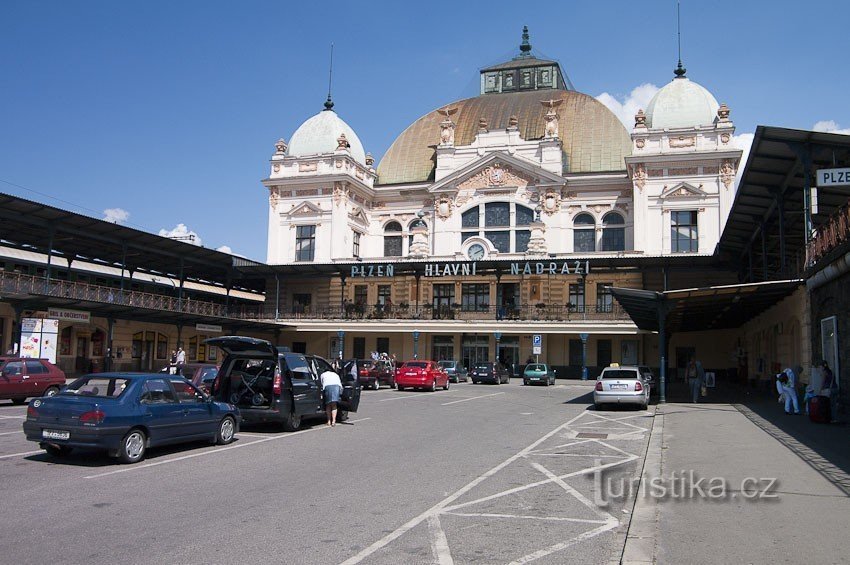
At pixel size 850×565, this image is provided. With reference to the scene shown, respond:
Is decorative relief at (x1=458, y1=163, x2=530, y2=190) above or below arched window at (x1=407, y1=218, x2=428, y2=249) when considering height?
above

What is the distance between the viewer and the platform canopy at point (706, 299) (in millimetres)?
23047

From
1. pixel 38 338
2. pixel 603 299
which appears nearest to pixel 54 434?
pixel 38 338

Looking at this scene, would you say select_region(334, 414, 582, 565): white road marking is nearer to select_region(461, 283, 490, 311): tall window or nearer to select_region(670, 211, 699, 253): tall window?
select_region(461, 283, 490, 311): tall window

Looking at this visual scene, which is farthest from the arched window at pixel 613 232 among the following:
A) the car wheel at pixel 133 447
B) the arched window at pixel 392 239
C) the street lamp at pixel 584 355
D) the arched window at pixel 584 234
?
the car wheel at pixel 133 447

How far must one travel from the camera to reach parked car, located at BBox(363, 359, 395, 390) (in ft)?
116

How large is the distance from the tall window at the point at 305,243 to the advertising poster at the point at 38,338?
34840mm

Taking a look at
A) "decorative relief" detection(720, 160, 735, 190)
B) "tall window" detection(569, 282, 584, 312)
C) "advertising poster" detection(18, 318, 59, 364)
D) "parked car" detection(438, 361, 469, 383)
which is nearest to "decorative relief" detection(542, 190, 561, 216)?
"tall window" detection(569, 282, 584, 312)

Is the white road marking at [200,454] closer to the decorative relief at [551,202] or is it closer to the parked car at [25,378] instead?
the parked car at [25,378]

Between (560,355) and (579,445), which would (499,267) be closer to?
(560,355)

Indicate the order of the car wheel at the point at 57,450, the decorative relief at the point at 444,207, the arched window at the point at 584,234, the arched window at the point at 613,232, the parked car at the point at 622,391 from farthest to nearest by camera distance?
the decorative relief at the point at 444,207, the arched window at the point at 584,234, the arched window at the point at 613,232, the parked car at the point at 622,391, the car wheel at the point at 57,450

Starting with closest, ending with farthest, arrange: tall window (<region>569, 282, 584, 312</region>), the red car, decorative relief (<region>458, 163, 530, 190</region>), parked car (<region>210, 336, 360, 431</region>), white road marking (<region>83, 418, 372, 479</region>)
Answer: white road marking (<region>83, 418, 372, 479</region>) → parked car (<region>210, 336, 360, 431</region>) → the red car → tall window (<region>569, 282, 584, 312</region>) → decorative relief (<region>458, 163, 530, 190</region>)

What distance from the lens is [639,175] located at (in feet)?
184

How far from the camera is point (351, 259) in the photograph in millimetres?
60406

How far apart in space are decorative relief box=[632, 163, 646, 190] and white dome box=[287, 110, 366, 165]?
24133 mm
